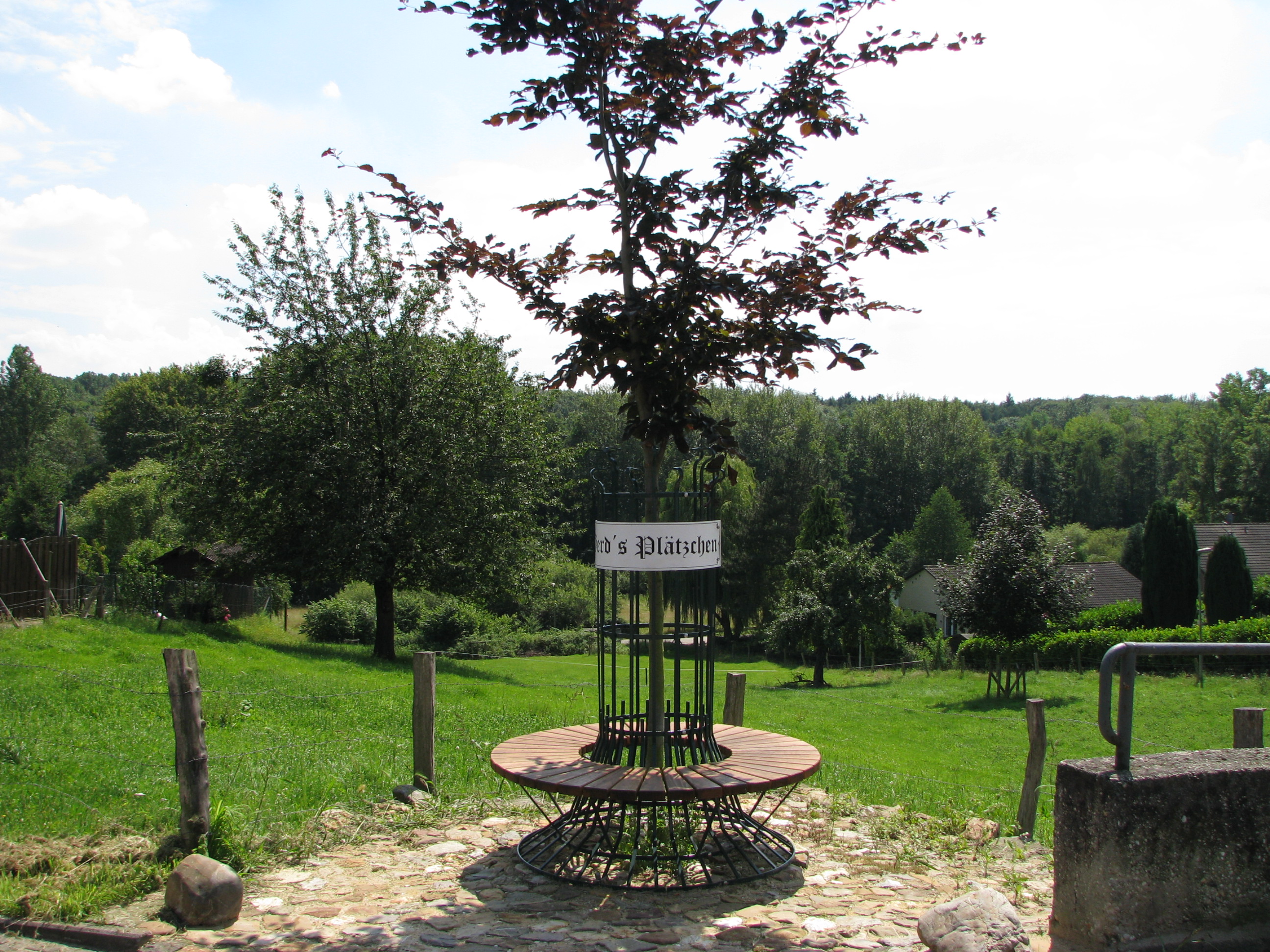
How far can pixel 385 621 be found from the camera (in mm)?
22484

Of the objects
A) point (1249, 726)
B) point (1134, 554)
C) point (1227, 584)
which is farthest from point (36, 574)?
point (1134, 554)

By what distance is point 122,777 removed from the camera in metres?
6.48

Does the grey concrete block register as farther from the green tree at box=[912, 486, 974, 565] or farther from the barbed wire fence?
the green tree at box=[912, 486, 974, 565]

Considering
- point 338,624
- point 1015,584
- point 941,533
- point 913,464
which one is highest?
point 913,464

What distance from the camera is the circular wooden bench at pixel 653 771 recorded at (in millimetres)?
4641

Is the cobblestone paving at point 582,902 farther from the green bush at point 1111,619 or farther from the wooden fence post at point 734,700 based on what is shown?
the green bush at point 1111,619

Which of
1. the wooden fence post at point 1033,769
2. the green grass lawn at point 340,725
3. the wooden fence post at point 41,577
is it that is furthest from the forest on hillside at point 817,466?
the wooden fence post at point 1033,769

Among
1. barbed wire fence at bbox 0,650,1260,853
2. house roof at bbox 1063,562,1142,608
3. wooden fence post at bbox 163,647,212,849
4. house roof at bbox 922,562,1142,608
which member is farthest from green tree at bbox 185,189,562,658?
house roof at bbox 1063,562,1142,608

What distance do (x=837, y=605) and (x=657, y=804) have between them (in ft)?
82.2

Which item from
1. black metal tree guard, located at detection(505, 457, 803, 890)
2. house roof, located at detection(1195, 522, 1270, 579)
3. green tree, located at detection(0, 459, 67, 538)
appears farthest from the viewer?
green tree, located at detection(0, 459, 67, 538)

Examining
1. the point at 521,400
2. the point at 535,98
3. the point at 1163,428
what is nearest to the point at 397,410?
the point at 521,400

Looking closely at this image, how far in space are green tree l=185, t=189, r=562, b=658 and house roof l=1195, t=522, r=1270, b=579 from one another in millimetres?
29855

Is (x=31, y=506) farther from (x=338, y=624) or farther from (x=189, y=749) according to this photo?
(x=189, y=749)

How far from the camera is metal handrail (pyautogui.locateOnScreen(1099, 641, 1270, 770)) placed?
370cm
